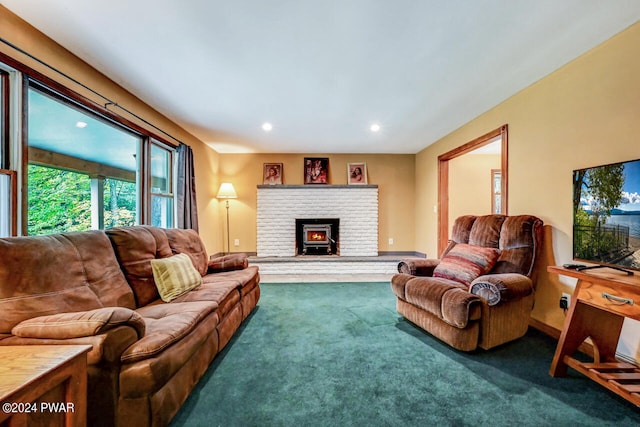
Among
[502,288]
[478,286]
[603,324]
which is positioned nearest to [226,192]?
[478,286]

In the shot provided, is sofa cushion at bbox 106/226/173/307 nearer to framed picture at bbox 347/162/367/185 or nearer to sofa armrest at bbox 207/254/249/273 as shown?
sofa armrest at bbox 207/254/249/273

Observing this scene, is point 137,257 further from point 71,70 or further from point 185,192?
point 185,192

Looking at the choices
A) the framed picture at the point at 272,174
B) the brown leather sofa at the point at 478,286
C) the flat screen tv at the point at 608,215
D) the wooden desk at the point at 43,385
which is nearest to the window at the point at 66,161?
the wooden desk at the point at 43,385

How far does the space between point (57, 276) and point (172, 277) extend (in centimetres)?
72

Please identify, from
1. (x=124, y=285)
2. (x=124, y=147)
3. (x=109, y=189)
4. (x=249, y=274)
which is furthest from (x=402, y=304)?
(x=124, y=147)

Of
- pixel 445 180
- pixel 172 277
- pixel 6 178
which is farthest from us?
pixel 445 180

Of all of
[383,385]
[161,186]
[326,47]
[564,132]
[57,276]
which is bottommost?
[383,385]

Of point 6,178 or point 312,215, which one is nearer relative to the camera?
point 6,178

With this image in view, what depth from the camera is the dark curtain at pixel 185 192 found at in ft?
11.5

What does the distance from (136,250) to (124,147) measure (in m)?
1.48

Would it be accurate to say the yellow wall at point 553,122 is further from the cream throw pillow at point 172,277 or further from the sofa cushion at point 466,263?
the cream throw pillow at point 172,277

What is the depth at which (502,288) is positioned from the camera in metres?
1.85

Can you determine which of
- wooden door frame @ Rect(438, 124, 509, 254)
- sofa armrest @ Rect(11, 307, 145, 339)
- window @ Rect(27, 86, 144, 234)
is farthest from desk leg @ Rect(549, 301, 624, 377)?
window @ Rect(27, 86, 144, 234)

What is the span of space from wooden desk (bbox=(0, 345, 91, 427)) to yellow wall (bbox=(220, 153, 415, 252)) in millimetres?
4022
